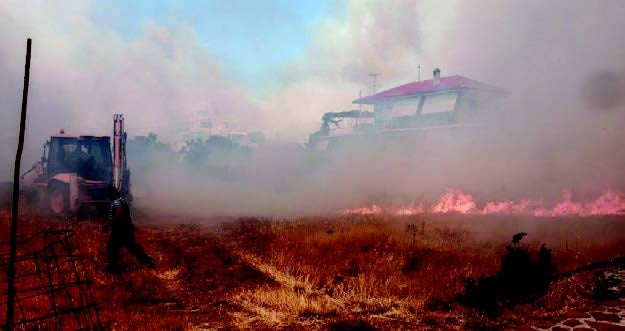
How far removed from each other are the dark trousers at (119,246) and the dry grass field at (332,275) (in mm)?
275

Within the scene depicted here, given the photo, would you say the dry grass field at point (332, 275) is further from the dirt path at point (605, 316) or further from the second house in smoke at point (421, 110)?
the second house in smoke at point (421, 110)

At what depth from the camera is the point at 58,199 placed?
1672 cm

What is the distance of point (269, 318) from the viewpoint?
6.80 metres

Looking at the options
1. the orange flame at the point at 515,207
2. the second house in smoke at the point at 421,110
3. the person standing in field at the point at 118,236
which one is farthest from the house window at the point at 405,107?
the person standing in field at the point at 118,236

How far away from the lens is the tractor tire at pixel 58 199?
53.5 feet

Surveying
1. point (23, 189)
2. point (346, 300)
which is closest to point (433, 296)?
point (346, 300)

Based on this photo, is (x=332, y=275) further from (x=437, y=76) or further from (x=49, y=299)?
(x=437, y=76)

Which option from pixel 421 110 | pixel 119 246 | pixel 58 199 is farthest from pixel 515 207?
pixel 421 110

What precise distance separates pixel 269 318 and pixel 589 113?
1851 centimetres

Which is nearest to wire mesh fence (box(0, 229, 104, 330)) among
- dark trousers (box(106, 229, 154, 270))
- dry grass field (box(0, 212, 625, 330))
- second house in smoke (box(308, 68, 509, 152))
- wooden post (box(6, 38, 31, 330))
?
dry grass field (box(0, 212, 625, 330))

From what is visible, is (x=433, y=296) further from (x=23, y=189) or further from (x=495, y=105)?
(x=495, y=105)

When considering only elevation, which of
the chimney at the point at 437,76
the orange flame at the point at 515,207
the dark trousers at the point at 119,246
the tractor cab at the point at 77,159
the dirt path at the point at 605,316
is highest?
the chimney at the point at 437,76

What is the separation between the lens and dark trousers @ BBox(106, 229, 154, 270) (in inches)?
362

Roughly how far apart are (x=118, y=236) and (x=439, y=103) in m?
29.4
